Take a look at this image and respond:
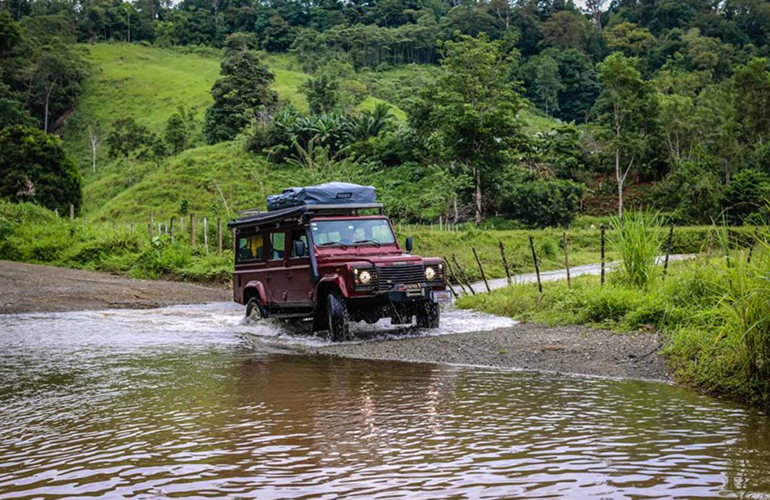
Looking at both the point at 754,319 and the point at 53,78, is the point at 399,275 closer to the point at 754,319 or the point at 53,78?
the point at 754,319

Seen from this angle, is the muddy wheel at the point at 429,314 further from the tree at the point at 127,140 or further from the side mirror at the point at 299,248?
the tree at the point at 127,140

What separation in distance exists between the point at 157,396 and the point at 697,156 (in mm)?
47544

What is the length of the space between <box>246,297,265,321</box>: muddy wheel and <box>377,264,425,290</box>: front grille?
3.52m

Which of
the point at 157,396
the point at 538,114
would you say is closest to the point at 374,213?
the point at 157,396

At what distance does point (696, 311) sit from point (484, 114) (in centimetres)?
3451

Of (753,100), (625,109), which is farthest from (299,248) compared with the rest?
(753,100)

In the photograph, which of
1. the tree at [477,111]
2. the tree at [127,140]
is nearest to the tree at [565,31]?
the tree at [127,140]

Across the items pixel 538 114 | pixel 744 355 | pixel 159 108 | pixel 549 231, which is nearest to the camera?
pixel 744 355

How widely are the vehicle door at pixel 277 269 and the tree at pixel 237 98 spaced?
47.8 metres

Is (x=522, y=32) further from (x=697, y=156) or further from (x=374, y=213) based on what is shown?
(x=374, y=213)

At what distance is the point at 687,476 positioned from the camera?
4977mm

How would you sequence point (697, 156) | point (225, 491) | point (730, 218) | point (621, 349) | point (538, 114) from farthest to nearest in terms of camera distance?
point (538, 114)
point (697, 156)
point (730, 218)
point (621, 349)
point (225, 491)

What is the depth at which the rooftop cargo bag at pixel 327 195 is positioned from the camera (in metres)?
13.8

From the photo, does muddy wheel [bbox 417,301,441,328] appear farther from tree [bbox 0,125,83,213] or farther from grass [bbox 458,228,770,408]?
tree [bbox 0,125,83,213]
